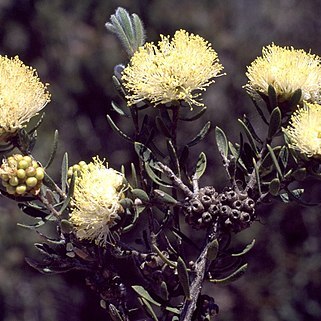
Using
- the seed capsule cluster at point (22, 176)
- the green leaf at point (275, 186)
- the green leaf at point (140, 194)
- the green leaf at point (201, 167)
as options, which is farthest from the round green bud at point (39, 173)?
the green leaf at point (275, 186)

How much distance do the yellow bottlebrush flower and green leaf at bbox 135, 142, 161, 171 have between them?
0.81ft

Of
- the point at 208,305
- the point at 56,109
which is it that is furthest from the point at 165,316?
A: the point at 56,109

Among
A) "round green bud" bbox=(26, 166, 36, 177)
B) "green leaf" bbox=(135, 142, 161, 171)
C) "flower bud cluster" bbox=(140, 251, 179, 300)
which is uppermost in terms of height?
"green leaf" bbox=(135, 142, 161, 171)

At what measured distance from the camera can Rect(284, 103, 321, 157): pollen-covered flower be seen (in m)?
1.19

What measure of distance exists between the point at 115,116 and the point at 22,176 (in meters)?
4.66

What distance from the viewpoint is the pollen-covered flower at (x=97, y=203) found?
124 centimetres

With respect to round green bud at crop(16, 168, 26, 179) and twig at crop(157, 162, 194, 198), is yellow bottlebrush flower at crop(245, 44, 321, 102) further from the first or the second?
round green bud at crop(16, 168, 26, 179)

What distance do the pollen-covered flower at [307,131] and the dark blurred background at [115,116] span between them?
11.4 feet

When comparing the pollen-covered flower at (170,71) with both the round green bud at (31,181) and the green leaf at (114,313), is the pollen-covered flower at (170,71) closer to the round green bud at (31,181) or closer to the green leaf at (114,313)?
the round green bud at (31,181)

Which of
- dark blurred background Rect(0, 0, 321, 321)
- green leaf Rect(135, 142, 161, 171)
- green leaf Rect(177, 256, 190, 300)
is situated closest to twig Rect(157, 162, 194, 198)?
green leaf Rect(135, 142, 161, 171)

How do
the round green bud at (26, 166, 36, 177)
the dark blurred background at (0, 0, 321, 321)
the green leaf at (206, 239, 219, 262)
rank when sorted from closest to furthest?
the green leaf at (206, 239, 219, 262), the round green bud at (26, 166, 36, 177), the dark blurred background at (0, 0, 321, 321)

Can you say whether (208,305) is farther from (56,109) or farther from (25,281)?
(56,109)

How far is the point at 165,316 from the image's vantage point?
4.15 feet

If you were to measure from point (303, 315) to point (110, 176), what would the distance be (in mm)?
3474
